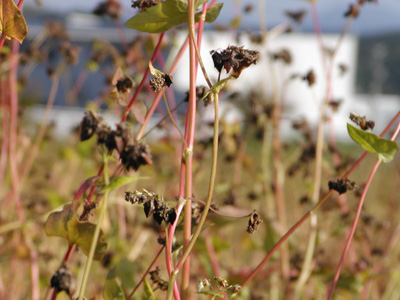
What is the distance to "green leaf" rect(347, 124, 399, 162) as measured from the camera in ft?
2.29

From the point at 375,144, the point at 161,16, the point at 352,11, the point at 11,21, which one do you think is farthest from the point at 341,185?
the point at 352,11

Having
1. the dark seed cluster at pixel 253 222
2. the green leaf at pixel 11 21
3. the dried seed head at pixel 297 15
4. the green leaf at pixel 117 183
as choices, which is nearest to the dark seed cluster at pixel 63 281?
the green leaf at pixel 117 183

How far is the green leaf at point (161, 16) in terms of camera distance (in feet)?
2.27

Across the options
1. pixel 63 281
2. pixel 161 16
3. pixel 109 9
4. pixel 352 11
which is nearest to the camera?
pixel 63 281

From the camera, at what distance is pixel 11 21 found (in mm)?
739

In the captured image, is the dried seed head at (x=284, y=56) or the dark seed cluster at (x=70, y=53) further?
the dried seed head at (x=284, y=56)

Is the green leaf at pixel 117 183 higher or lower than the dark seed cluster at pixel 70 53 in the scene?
lower

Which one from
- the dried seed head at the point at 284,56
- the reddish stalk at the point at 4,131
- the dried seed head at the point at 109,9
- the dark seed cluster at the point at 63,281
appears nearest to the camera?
the dark seed cluster at the point at 63,281

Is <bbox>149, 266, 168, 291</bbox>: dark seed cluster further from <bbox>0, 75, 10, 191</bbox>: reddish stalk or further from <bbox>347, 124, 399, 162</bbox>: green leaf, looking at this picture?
<bbox>0, 75, 10, 191</bbox>: reddish stalk

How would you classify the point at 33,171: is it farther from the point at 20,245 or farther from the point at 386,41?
the point at 386,41

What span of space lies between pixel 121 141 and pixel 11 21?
264 millimetres

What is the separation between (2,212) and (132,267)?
3.50ft

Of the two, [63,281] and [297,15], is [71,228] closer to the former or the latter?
[63,281]

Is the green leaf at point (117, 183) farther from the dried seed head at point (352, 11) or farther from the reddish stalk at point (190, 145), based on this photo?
the dried seed head at point (352, 11)
